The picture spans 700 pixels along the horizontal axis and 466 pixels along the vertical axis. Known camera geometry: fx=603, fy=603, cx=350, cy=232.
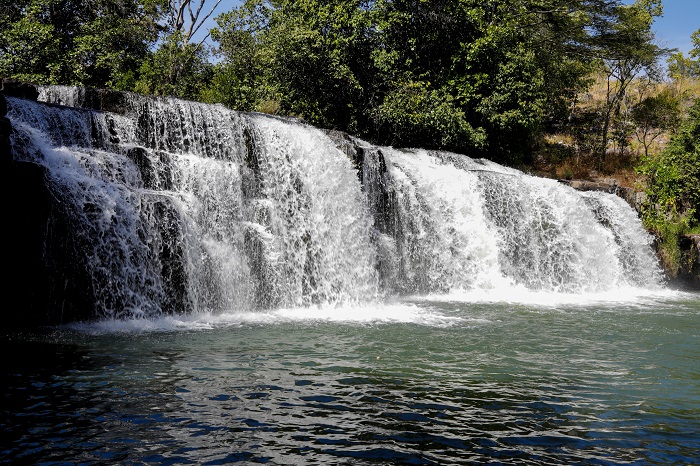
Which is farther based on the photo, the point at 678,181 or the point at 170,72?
the point at 170,72

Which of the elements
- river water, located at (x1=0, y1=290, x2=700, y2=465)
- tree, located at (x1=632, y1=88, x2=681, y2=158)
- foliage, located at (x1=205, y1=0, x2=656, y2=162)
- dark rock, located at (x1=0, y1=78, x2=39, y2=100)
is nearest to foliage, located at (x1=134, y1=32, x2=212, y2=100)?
foliage, located at (x1=205, y1=0, x2=656, y2=162)

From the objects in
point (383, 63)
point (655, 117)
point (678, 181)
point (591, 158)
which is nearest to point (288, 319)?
point (383, 63)

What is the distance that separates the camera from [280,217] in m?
14.0

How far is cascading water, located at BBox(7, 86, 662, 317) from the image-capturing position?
11.1m

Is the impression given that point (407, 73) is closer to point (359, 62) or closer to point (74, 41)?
point (359, 62)

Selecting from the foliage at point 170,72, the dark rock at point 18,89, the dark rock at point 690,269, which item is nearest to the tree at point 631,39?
the dark rock at point 690,269

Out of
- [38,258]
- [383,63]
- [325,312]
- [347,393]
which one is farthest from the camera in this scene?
[383,63]

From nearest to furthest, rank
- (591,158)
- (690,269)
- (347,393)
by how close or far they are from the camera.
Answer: (347,393) < (690,269) < (591,158)

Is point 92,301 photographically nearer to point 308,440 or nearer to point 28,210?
point 28,210

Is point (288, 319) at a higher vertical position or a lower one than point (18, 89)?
lower

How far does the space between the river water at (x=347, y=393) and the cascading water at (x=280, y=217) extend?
59.3 inches

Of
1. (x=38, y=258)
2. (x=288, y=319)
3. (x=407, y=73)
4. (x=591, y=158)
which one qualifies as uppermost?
(x=407, y=73)

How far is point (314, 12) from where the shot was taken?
23844 millimetres

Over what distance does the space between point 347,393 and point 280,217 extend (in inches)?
316
